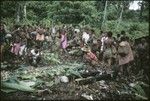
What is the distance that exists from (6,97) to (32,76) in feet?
5.58

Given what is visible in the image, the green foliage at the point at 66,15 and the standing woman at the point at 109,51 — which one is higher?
the green foliage at the point at 66,15

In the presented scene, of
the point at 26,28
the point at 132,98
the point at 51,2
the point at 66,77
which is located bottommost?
the point at 132,98

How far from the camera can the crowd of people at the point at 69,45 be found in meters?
10.2

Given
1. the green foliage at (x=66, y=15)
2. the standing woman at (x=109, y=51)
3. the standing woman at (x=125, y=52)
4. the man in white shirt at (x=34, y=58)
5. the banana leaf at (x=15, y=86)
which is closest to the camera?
the banana leaf at (x=15, y=86)

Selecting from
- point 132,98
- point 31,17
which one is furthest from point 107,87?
point 31,17

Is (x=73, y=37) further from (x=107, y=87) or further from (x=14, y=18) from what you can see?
(x=107, y=87)

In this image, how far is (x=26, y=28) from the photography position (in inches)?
597

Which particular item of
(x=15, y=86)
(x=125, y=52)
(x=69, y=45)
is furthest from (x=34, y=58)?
(x=69, y=45)

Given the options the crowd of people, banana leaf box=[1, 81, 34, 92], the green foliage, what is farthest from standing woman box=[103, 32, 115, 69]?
banana leaf box=[1, 81, 34, 92]

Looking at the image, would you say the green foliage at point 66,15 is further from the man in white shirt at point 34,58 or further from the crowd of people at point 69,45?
the man in white shirt at point 34,58

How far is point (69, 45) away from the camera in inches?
619

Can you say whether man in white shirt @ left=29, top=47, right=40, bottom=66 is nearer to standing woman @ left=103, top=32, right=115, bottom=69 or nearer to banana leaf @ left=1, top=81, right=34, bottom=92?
standing woman @ left=103, top=32, right=115, bottom=69

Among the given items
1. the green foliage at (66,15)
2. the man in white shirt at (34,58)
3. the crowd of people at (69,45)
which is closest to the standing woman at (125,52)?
the crowd of people at (69,45)

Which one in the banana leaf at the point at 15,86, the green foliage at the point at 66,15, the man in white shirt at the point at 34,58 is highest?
the green foliage at the point at 66,15
